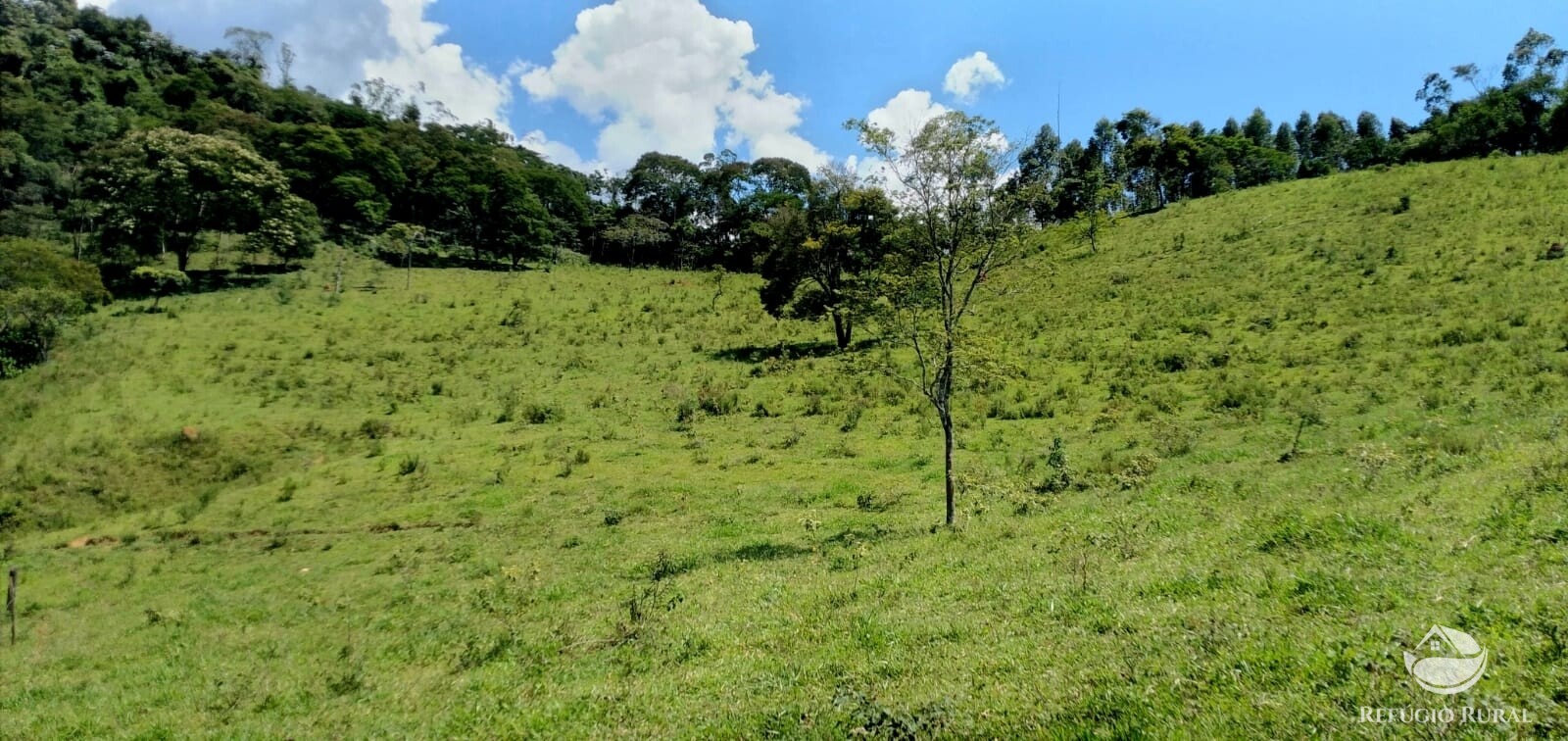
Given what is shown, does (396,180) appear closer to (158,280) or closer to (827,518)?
(158,280)

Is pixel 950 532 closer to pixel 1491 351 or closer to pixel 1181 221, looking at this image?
pixel 1491 351

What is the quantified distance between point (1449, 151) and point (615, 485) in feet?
304

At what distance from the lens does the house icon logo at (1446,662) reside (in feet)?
15.5

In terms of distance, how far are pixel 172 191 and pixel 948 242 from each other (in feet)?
205

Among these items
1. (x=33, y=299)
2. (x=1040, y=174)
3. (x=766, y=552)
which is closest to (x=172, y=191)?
(x=33, y=299)

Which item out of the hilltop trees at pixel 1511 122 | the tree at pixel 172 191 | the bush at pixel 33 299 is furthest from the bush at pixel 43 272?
the hilltop trees at pixel 1511 122

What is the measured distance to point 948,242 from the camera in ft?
46.4

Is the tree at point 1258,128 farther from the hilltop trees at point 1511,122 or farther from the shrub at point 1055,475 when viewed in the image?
the shrub at point 1055,475

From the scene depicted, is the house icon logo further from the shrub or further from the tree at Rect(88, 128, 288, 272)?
the tree at Rect(88, 128, 288, 272)

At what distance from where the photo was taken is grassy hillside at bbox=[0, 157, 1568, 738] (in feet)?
21.6

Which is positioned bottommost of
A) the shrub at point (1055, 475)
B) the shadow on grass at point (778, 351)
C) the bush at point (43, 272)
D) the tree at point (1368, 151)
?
the shrub at point (1055, 475)

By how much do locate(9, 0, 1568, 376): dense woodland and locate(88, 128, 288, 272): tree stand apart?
16 cm

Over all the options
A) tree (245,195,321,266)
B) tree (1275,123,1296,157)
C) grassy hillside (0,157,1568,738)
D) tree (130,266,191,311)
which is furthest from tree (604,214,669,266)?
tree (1275,123,1296,157)

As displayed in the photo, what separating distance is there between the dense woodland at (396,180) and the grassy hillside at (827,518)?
5816 mm
